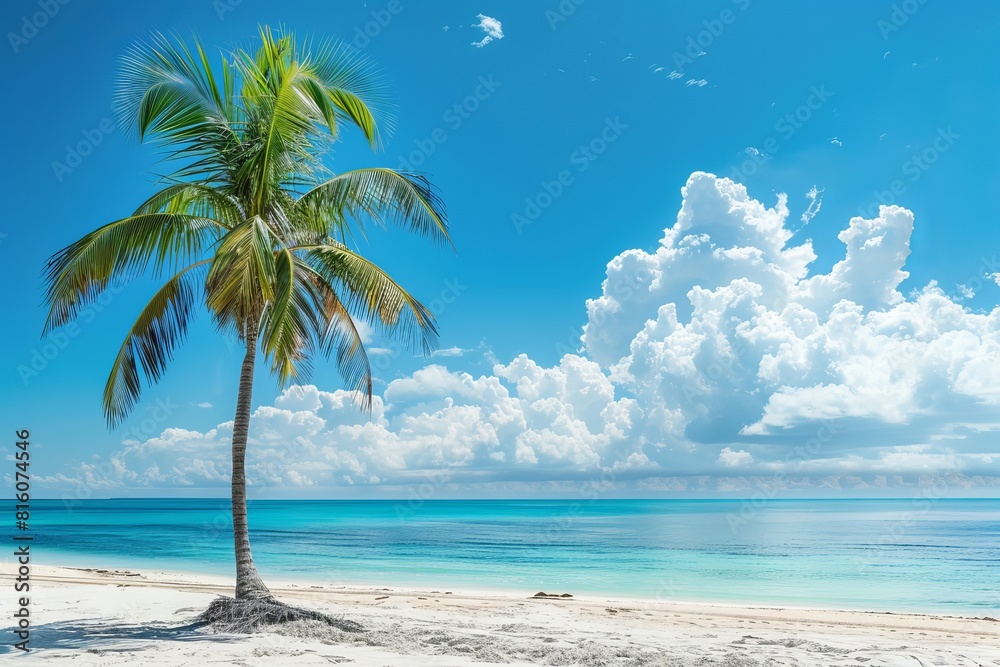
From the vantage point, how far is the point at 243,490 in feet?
29.0

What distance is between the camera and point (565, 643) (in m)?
8.14

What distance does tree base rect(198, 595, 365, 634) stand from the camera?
328 inches

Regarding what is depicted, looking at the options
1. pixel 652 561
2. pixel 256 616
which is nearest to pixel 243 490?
pixel 256 616

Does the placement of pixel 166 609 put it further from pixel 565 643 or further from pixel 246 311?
pixel 565 643

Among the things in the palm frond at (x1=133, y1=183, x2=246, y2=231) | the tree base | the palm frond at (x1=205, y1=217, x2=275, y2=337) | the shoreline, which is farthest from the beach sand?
the palm frond at (x1=133, y1=183, x2=246, y2=231)

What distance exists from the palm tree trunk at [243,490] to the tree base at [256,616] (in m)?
0.14

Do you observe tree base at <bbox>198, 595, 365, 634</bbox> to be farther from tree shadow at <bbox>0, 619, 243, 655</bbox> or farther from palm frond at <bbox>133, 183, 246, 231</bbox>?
palm frond at <bbox>133, 183, 246, 231</bbox>

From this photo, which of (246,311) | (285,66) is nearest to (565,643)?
(246,311)

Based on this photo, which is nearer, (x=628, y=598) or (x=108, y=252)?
(x=108, y=252)

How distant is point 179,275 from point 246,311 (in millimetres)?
1374

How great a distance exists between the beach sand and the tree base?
0.30 m

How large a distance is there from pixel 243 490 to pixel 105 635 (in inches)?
82.0

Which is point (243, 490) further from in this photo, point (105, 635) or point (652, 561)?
point (652, 561)

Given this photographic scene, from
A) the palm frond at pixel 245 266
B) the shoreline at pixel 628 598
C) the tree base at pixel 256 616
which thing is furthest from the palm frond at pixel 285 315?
the shoreline at pixel 628 598
